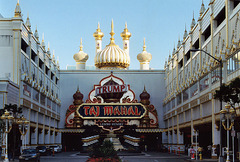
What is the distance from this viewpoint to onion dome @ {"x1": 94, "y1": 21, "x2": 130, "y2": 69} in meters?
88.6

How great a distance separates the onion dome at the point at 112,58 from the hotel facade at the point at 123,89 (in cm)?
20

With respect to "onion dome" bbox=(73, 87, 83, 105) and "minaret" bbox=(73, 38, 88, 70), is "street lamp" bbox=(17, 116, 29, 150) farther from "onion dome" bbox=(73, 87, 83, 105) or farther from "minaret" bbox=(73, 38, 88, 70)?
"minaret" bbox=(73, 38, 88, 70)

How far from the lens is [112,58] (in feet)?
290

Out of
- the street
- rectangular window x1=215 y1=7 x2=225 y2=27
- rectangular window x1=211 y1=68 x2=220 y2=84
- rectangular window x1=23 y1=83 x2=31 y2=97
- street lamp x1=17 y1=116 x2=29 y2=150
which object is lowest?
the street

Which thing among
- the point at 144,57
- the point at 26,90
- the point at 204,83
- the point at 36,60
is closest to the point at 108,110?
the point at 144,57

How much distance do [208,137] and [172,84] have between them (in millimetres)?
11721

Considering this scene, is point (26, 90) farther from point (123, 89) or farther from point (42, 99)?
point (123, 89)

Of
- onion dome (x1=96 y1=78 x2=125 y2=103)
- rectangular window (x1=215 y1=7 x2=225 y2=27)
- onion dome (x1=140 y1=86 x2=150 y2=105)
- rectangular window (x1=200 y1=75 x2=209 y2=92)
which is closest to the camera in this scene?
rectangular window (x1=215 y1=7 x2=225 y2=27)

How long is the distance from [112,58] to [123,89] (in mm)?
10538

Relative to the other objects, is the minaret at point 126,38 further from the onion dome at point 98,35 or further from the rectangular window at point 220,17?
the rectangular window at point 220,17

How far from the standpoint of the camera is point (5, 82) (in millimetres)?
46438

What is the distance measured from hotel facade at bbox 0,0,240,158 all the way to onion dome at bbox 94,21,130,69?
0.20 metres

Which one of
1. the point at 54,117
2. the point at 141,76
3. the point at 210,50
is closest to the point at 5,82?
the point at 210,50

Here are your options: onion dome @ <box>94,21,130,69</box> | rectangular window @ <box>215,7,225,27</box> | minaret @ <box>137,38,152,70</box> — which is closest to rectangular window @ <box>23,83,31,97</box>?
rectangular window @ <box>215,7,225,27</box>
